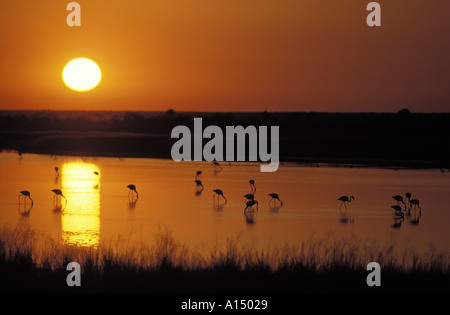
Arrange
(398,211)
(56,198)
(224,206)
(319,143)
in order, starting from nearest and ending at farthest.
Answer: (398,211)
(224,206)
(56,198)
(319,143)

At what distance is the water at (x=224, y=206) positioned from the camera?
1572cm

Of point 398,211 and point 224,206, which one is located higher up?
point 224,206

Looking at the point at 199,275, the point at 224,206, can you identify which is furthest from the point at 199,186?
the point at 199,275

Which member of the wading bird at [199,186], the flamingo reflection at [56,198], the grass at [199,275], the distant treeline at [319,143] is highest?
the distant treeline at [319,143]

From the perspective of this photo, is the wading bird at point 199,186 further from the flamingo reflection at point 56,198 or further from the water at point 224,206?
the flamingo reflection at point 56,198

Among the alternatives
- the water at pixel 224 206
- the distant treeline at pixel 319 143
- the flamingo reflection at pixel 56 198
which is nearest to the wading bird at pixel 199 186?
the water at pixel 224 206

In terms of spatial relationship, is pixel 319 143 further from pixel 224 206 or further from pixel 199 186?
pixel 224 206

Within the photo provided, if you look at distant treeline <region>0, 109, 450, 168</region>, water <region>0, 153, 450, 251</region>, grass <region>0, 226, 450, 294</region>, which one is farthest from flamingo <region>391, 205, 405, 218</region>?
distant treeline <region>0, 109, 450, 168</region>

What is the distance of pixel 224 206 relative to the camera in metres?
21.1

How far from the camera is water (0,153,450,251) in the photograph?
15.7 metres

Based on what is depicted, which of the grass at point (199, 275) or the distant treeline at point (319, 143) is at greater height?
the distant treeline at point (319, 143)

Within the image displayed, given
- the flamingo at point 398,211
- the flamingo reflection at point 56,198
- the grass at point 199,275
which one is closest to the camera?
the grass at point 199,275

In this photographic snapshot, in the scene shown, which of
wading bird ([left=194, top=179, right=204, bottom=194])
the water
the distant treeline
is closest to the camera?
the water

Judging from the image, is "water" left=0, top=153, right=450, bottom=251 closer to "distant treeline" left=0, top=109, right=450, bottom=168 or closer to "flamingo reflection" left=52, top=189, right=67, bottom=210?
"flamingo reflection" left=52, top=189, right=67, bottom=210
